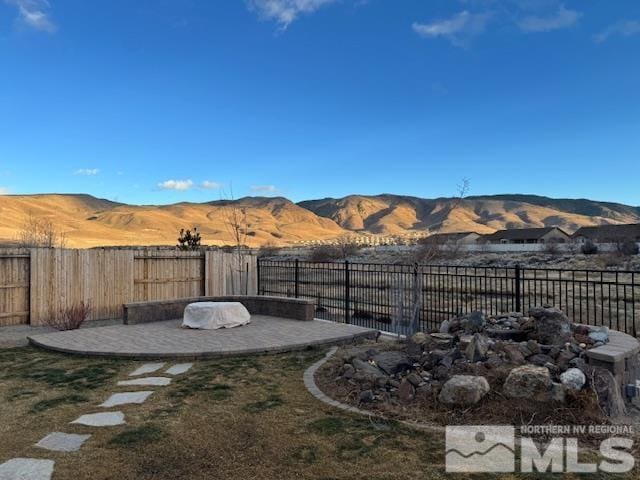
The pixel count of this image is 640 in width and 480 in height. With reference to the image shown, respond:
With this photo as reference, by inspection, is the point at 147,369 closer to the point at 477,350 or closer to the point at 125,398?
the point at 125,398

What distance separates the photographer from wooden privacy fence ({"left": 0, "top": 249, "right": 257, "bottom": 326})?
10773 millimetres

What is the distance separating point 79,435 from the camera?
405cm

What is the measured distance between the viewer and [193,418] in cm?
448

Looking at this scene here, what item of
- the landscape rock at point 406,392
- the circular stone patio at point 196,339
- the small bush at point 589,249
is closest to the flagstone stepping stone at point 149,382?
the circular stone patio at point 196,339

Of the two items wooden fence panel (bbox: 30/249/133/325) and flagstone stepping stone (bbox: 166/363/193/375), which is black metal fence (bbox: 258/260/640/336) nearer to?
flagstone stepping stone (bbox: 166/363/193/375)

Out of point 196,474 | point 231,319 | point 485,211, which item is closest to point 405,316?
point 231,319

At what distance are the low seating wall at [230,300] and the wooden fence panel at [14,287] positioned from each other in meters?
2.48

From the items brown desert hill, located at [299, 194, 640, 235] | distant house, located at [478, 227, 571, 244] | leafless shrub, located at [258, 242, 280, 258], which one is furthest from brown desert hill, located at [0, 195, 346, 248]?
distant house, located at [478, 227, 571, 244]

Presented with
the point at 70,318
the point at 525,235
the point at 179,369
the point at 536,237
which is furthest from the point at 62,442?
the point at 525,235

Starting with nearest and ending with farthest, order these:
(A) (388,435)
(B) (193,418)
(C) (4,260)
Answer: (A) (388,435) → (B) (193,418) → (C) (4,260)

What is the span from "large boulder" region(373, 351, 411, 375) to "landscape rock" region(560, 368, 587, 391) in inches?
66.1

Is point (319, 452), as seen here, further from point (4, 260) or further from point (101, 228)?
point (101, 228)

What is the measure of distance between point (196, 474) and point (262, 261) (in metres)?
11.7

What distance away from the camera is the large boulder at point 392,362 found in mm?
5660
